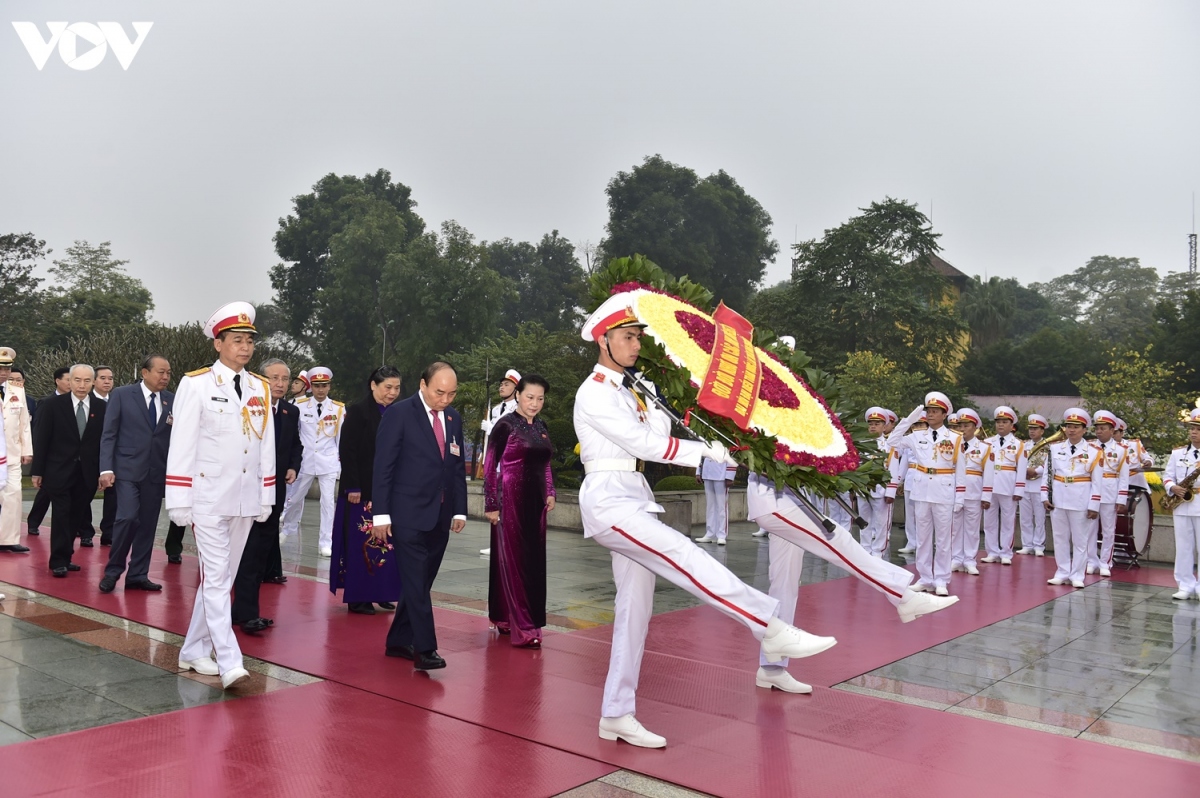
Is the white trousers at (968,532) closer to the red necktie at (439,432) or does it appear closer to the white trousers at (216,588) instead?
the red necktie at (439,432)

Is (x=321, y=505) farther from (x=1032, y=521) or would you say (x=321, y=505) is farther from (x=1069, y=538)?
(x=1032, y=521)

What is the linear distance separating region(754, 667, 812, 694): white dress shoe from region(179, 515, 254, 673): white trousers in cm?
294

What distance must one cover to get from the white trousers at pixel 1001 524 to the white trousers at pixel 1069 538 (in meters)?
1.45

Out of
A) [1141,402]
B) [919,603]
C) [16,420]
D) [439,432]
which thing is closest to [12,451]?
[16,420]

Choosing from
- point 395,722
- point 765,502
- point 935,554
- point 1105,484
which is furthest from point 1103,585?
point 395,722

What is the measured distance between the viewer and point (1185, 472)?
392 inches

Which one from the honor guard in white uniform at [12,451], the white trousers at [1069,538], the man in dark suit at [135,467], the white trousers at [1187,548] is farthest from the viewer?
the white trousers at [1069,538]

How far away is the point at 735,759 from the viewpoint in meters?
4.35

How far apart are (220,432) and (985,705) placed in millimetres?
4643

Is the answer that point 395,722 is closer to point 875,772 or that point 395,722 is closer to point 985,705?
point 875,772

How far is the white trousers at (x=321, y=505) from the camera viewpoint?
10.9 metres

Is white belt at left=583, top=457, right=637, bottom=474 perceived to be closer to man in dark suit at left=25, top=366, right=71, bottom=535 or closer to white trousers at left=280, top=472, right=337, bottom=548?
white trousers at left=280, top=472, right=337, bottom=548

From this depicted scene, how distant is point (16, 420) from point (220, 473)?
→ 20.7 feet

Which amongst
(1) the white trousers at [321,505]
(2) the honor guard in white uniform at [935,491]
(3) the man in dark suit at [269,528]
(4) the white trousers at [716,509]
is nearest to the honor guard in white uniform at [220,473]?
(3) the man in dark suit at [269,528]
